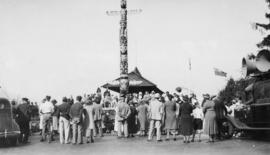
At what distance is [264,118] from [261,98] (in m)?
0.83

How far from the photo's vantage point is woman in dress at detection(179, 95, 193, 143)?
16.8 meters

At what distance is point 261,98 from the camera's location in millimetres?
15391

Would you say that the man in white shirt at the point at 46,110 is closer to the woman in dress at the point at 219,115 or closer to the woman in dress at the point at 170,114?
the woman in dress at the point at 170,114

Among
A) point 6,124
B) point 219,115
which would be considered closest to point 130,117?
point 219,115

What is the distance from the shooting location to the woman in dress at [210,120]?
55.4ft

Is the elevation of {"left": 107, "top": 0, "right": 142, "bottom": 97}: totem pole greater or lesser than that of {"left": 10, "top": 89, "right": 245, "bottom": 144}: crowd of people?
greater

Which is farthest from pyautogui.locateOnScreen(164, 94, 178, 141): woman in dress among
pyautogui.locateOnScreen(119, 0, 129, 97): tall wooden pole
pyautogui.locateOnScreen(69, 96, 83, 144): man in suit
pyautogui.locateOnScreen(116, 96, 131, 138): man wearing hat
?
pyautogui.locateOnScreen(119, 0, 129, 97): tall wooden pole

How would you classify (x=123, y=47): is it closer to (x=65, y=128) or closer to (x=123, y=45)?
(x=123, y=45)

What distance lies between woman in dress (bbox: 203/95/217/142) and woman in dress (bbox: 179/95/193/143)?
57cm

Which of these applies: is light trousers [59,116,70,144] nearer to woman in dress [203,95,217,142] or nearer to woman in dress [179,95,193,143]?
woman in dress [179,95,193,143]

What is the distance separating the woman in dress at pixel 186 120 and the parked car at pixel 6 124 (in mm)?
5898

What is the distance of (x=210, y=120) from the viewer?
1692 cm

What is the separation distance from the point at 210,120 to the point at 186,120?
34.4 inches

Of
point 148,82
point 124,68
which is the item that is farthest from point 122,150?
point 148,82
